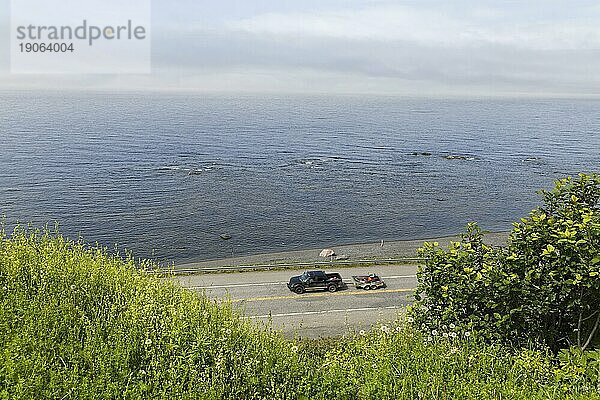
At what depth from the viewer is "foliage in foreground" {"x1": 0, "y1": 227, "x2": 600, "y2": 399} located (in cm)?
731

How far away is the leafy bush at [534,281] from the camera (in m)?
10.2

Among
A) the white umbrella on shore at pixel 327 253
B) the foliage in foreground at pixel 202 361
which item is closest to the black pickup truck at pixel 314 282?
the white umbrella on shore at pixel 327 253

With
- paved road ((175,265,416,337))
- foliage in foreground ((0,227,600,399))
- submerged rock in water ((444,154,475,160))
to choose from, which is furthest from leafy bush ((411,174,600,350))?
submerged rock in water ((444,154,475,160))

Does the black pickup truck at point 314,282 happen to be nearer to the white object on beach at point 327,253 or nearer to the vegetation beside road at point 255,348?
the white object on beach at point 327,253

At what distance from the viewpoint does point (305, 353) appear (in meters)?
9.62

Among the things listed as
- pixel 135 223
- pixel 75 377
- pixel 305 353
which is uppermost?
pixel 75 377

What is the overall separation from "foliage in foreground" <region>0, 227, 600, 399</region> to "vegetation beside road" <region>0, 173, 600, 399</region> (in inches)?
0.9

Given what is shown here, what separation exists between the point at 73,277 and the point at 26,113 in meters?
186

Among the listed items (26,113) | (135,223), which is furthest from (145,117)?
(135,223)

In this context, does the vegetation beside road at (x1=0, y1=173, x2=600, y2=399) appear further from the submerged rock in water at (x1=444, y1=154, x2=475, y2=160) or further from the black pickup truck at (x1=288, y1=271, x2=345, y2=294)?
the submerged rock in water at (x1=444, y1=154, x2=475, y2=160)

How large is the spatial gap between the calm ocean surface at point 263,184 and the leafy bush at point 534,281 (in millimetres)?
35765

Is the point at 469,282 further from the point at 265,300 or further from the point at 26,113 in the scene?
the point at 26,113

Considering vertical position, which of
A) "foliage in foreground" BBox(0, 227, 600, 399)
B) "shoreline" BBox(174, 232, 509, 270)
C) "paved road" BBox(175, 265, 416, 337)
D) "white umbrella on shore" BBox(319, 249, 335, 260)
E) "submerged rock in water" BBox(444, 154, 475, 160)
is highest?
"foliage in foreground" BBox(0, 227, 600, 399)

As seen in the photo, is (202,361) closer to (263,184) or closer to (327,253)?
(327,253)
